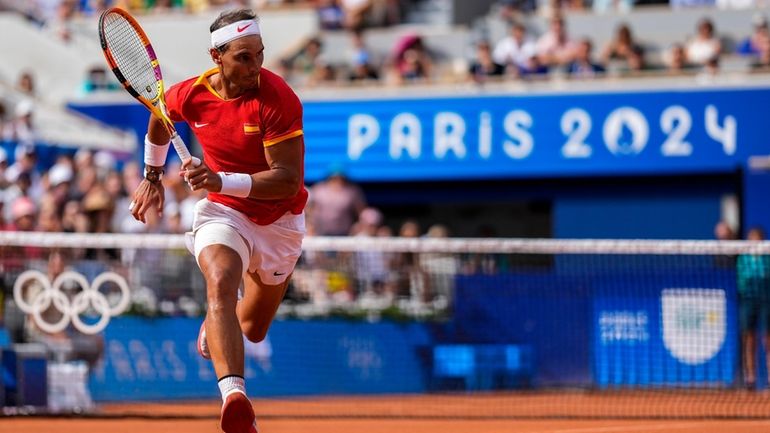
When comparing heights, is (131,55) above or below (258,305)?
above

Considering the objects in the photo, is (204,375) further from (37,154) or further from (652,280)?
(37,154)

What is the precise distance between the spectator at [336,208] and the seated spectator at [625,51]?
152 inches

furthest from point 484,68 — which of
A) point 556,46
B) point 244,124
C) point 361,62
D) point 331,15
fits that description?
point 244,124

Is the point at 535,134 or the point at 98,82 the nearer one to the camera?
the point at 535,134

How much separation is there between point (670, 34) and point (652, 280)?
5684mm

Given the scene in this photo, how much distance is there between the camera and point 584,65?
58.3ft

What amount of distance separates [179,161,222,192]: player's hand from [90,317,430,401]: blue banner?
6281 mm

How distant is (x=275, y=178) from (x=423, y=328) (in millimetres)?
7175

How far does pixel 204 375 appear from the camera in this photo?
13961mm

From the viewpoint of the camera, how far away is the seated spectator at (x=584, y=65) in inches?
698

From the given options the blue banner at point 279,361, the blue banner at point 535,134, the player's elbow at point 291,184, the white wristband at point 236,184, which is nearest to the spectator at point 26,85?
the blue banner at point 535,134

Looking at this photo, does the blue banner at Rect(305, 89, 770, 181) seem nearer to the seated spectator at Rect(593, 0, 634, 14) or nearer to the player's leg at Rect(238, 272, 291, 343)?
the seated spectator at Rect(593, 0, 634, 14)

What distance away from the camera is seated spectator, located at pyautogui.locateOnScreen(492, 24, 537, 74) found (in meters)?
18.5

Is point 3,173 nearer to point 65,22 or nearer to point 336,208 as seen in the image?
point 336,208
